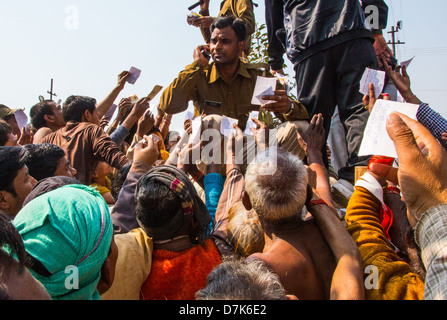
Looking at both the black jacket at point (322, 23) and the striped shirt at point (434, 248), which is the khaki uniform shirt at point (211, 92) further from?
the striped shirt at point (434, 248)

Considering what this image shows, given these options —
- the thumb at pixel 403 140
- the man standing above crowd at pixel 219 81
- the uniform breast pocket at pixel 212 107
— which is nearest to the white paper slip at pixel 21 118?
the man standing above crowd at pixel 219 81

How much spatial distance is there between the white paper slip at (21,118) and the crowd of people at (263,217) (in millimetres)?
1166

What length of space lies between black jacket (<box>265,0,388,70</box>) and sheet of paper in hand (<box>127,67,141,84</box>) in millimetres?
2043

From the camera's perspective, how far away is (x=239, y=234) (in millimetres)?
1899

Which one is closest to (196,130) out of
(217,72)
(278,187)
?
(217,72)

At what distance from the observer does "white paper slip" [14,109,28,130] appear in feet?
14.6

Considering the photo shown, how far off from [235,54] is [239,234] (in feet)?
9.02

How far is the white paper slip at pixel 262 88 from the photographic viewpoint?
3131 mm

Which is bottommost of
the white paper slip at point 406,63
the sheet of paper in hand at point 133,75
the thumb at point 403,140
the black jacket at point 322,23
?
the thumb at point 403,140

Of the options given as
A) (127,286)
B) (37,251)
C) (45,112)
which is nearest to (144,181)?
(127,286)

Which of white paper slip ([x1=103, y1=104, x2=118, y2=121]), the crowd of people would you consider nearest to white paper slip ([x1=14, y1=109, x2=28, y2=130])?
white paper slip ([x1=103, y1=104, x2=118, y2=121])

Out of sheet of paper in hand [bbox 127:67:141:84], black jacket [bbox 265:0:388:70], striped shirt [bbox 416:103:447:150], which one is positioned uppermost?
black jacket [bbox 265:0:388:70]

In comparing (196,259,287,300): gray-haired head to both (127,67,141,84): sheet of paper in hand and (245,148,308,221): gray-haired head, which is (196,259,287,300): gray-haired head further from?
(127,67,141,84): sheet of paper in hand

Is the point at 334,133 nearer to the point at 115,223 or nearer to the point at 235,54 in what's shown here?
the point at 235,54
